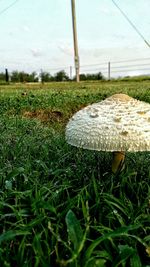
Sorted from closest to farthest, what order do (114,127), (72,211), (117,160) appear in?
(72,211)
(114,127)
(117,160)

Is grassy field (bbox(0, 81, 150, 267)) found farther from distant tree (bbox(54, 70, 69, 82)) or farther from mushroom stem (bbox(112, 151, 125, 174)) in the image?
distant tree (bbox(54, 70, 69, 82))

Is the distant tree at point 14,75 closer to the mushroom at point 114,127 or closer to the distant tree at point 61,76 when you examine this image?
the distant tree at point 61,76

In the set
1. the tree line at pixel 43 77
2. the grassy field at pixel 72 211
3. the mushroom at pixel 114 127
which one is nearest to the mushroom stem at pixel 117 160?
the grassy field at pixel 72 211

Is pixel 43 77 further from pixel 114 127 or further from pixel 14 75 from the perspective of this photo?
pixel 114 127

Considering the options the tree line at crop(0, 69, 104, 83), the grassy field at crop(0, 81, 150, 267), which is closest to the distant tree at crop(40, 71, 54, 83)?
the tree line at crop(0, 69, 104, 83)

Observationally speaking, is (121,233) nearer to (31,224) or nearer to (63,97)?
(31,224)

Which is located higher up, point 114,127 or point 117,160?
point 114,127

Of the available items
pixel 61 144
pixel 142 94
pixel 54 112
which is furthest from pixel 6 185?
pixel 142 94

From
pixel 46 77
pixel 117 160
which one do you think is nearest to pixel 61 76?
pixel 46 77
